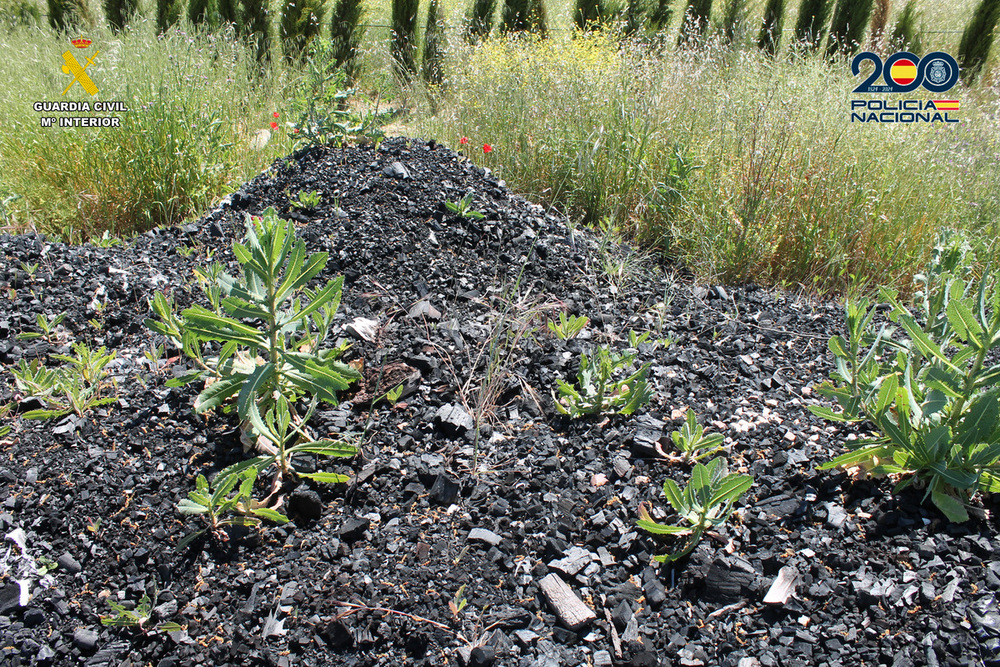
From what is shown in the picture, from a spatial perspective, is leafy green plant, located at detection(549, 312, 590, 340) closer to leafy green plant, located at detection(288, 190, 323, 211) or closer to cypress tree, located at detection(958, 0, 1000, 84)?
leafy green plant, located at detection(288, 190, 323, 211)

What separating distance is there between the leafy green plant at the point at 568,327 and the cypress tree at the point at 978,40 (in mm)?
9082

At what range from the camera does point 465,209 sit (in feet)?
10.2

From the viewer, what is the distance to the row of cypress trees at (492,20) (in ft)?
28.1

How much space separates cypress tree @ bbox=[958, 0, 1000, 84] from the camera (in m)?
8.40

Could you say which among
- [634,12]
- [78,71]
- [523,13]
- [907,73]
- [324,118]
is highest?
[634,12]

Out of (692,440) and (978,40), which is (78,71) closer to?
(692,440)

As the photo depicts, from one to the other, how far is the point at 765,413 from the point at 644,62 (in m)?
3.29

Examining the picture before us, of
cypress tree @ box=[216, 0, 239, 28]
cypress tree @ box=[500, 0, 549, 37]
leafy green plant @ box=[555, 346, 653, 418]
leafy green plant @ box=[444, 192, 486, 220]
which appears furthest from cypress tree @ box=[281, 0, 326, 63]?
leafy green plant @ box=[555, 346, 653, 418]

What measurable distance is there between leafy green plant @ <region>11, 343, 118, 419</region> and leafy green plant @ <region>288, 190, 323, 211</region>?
4.46 feet

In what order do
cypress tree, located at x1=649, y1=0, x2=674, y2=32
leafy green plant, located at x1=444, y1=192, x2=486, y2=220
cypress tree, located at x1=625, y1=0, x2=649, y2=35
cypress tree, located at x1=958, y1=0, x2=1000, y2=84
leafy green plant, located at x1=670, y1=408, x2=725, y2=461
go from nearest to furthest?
leafy green plant, located at x1=670, y1=408, x2=725, y2=461 < leafy green plant, located at x1=444, y1=192, x2=486, y2=220 < cypress tree, located at x1=958, y1=0, x2=1000, y2=84 < cypress tree, located at x1=625, y1=0, x2=649, y2=35 < cypress tree, located at x1=649, y1=0, x2=674, y2=32

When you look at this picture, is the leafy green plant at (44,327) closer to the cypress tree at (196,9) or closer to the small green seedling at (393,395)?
the small green seedling at (393,395)

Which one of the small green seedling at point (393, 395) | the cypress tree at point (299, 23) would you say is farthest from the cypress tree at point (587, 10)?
the small green seedling at point (393, 395)

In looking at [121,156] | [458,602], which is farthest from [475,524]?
[121,156]

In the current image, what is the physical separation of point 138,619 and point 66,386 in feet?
2.95
